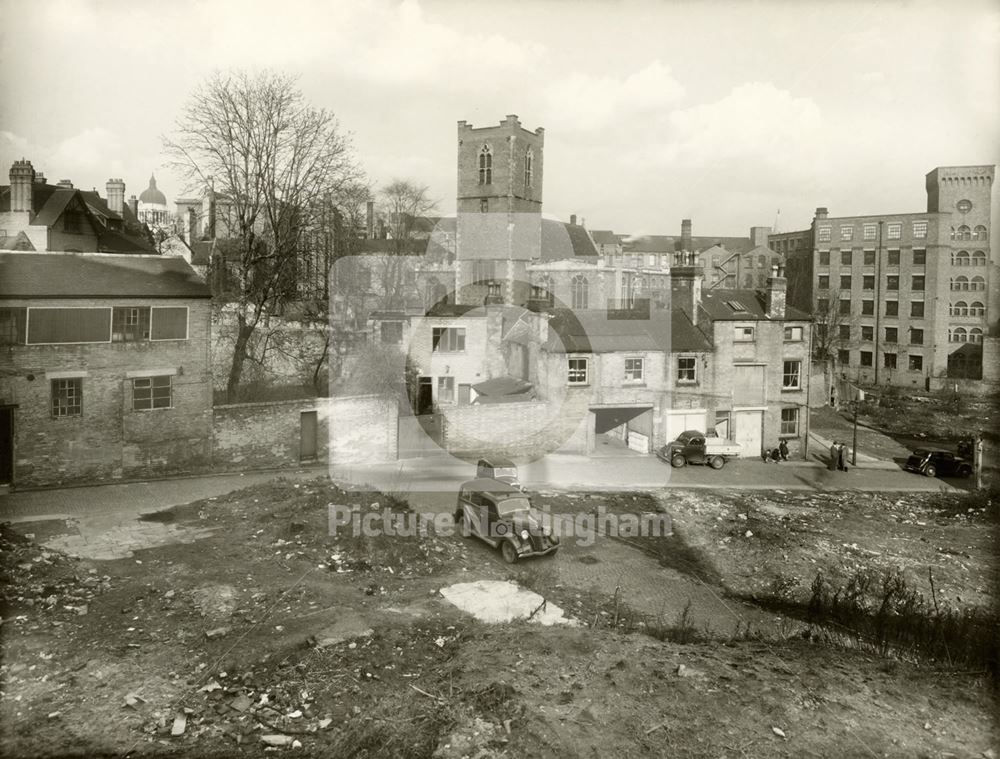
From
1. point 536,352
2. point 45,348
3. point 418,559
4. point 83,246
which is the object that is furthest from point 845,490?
point 83,246

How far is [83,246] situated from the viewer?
3797 cm

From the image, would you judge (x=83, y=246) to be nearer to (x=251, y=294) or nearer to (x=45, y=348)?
(x=251, y=294)

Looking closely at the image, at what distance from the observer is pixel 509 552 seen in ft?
53.0

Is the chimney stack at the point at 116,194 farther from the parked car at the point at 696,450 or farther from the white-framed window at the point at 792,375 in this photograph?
the white-framed window at the point at 792,375

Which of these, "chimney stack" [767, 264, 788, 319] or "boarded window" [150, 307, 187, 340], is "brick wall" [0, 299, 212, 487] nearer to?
"boarded window" [150, 307, 187, 340]

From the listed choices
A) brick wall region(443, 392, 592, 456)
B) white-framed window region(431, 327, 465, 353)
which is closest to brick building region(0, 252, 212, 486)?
brick wall region(443, 392, 592, 456)

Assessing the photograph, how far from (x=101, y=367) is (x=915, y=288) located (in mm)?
57758

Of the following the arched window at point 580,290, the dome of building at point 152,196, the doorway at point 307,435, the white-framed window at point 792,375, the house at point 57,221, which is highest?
the dome of building at point 152,196

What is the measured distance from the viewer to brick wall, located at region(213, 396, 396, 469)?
23.5 meters

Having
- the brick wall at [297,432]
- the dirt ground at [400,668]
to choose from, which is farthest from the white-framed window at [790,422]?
the brick wall at [297,432]

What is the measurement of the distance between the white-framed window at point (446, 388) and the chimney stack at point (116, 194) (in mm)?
29578

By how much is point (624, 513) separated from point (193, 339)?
1551 centimetres

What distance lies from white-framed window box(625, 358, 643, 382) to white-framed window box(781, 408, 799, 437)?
752 cm

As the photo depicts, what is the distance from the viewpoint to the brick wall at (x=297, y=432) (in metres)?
23.5
